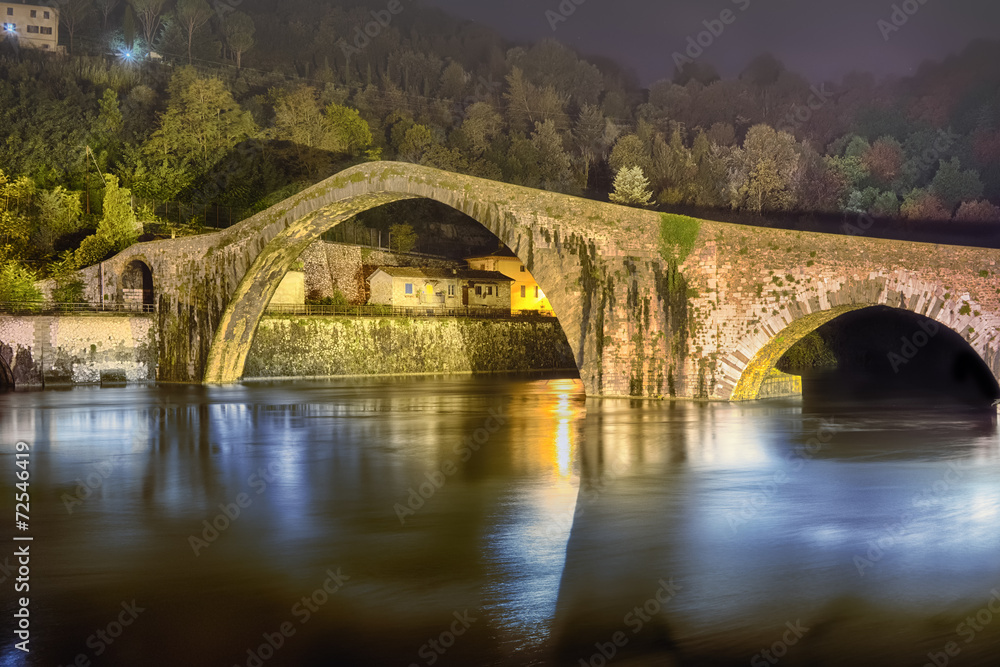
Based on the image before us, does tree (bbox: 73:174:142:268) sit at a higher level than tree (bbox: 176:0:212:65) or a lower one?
lower

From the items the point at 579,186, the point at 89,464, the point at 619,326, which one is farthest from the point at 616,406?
the point at 579,186

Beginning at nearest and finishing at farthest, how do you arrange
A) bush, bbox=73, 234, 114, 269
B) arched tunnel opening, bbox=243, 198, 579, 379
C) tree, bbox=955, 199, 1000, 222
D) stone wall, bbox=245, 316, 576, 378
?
stone wall, bbox=245, 316, 576, 378, arched tunnel opening, bbox=243, 198, 579, 379, bush, bbox=73, 234, 114, 269, tree, bbox=955, 199, 1000, 222

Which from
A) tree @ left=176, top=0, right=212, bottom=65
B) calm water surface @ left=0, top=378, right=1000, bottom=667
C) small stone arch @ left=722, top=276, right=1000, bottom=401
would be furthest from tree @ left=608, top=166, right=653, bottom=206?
tree @ left=176, top=0, right=212, bottom=65

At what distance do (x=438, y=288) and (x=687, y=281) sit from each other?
37.1m

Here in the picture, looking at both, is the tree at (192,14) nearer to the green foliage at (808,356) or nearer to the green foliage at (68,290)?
the green foliage at (68,290)

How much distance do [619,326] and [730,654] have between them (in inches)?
701

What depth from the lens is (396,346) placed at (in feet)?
146

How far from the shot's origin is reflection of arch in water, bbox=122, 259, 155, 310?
4097 cm

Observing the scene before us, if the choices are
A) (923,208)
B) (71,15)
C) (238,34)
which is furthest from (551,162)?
(71,15)

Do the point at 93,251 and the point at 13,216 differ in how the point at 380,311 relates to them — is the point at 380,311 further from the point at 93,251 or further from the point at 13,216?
the point at 13,216

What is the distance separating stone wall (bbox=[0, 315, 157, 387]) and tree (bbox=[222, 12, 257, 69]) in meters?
77.1

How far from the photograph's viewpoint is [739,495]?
11859 millimetres

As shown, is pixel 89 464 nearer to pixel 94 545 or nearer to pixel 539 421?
pixel 94 545

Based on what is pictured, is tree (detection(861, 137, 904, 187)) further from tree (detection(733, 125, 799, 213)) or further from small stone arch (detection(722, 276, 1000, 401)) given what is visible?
small stone arch (detection(722, 276, 1000, 401))
